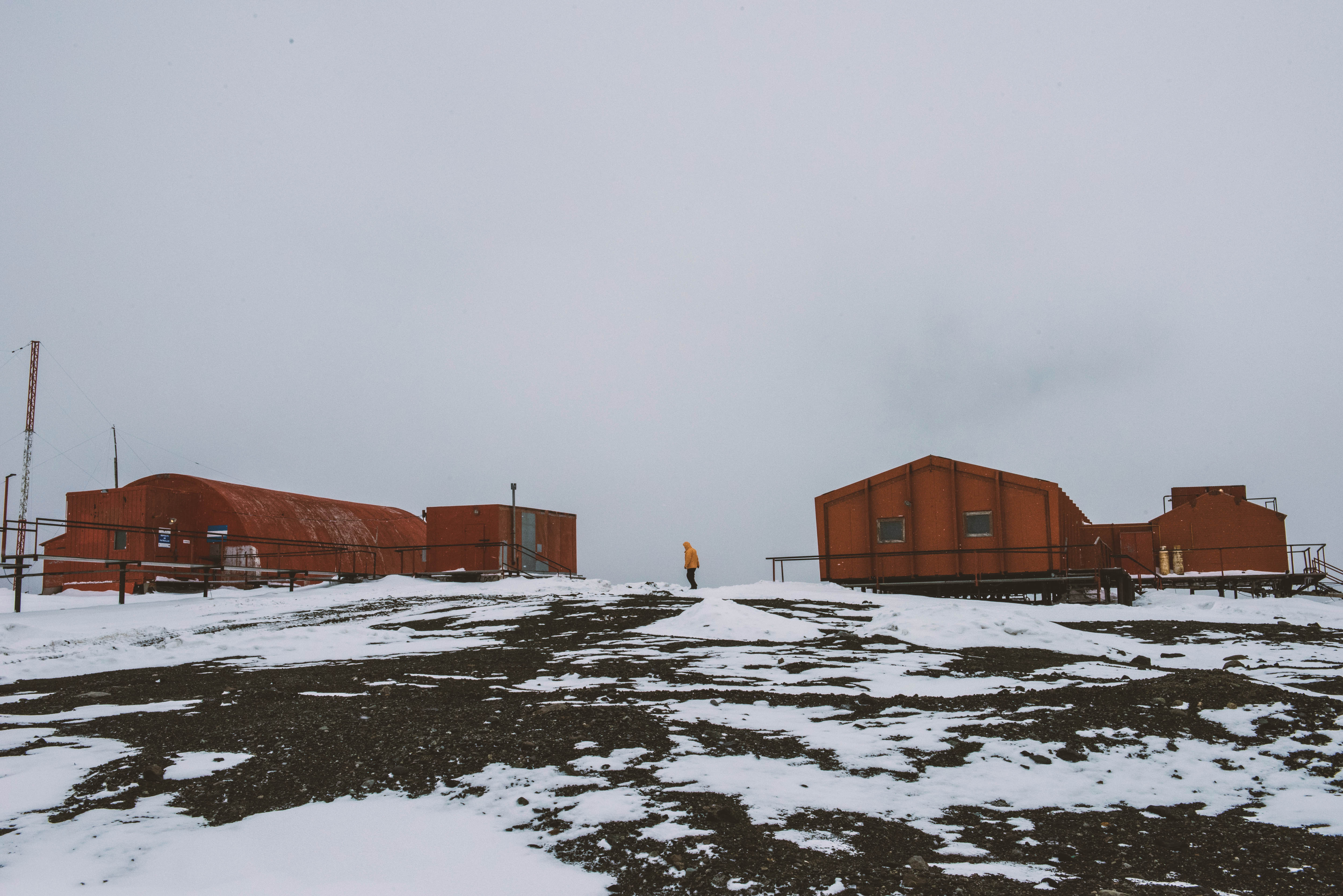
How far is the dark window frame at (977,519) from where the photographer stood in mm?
23719

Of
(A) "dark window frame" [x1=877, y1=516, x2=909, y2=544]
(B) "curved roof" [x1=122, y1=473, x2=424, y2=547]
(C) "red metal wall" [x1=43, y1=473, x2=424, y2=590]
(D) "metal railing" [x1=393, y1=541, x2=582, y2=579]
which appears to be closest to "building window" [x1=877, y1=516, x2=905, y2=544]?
(A) "dark window frame" [x1=877, y1=516, x2=909, y2=544]

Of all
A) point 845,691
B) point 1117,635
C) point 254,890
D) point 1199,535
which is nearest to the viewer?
point 254,890

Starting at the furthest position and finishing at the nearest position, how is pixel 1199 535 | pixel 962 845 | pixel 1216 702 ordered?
1. pixel 1199 535
2. pixel 1216 702
3. pixel 962 845

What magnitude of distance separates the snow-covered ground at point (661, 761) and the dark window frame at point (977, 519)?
11764mm

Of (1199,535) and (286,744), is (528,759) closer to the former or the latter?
(286,744)

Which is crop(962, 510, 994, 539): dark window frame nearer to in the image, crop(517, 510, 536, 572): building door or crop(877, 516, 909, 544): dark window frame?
crop(877, 516, 909, 544): dark window frame

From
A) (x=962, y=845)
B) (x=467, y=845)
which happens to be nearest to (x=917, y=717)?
(x=962, y=845)

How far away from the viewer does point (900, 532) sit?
24.8 m

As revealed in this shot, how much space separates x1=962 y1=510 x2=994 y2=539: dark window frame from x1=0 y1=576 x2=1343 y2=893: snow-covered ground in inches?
463

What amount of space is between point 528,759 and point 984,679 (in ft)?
16.9

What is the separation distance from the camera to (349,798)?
196 inches

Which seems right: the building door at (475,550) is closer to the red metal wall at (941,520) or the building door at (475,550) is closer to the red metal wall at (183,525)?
the red metal wall at (183,525)

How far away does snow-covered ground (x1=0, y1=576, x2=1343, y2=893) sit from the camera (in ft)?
13.5

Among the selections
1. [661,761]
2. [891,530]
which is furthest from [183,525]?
[661,761]
